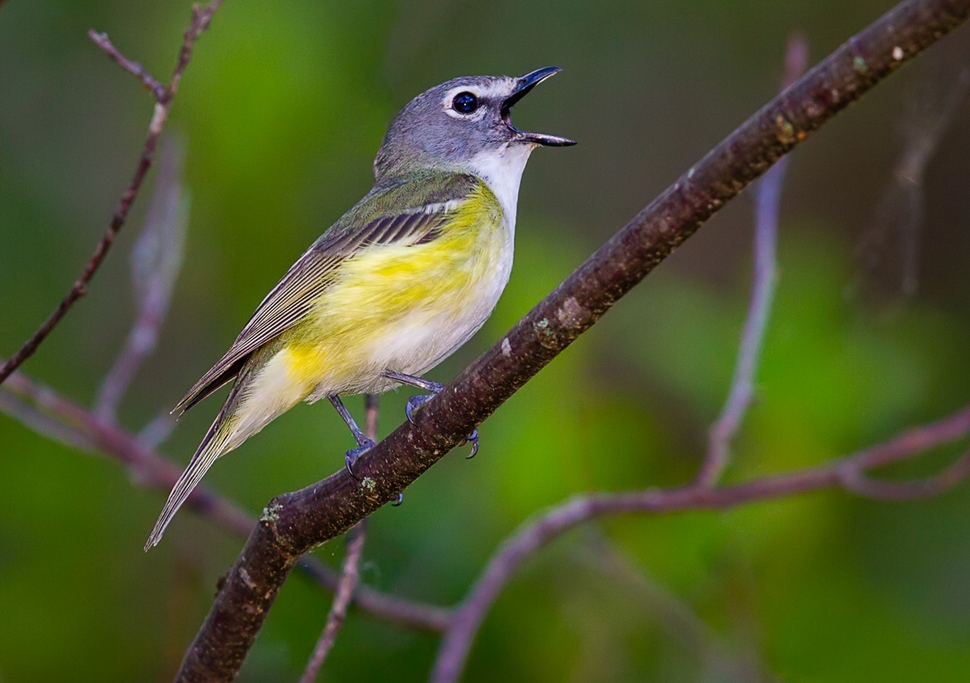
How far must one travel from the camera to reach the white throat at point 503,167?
13.6 ft

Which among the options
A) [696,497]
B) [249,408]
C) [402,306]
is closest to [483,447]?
[696,497]

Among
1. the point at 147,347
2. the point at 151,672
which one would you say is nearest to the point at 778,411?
the point at 147,347

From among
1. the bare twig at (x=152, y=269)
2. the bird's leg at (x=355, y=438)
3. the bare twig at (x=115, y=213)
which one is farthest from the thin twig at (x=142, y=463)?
the bare twig at (x=115, y=213)

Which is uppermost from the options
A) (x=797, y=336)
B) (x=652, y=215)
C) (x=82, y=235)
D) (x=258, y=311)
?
(x=82, y=235)

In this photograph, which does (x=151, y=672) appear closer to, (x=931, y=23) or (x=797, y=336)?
(x=797, y=336)

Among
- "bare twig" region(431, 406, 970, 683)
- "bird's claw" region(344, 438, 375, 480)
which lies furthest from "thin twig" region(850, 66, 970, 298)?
"bird's claw" region(344, 438, 375, 480)

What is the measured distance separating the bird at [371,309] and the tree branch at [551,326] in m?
0.60

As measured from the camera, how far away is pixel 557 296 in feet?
7.22

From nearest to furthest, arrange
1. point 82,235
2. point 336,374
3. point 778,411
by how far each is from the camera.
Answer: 1. point 336,374
2. point 778,411
3. point 82,235

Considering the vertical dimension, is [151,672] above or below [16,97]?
below

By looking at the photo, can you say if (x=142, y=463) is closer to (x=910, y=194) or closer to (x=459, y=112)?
(x=459, y=112)

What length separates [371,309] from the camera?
3574mm

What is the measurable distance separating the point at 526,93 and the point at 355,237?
95cm

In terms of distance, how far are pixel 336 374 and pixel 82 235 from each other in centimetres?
301
